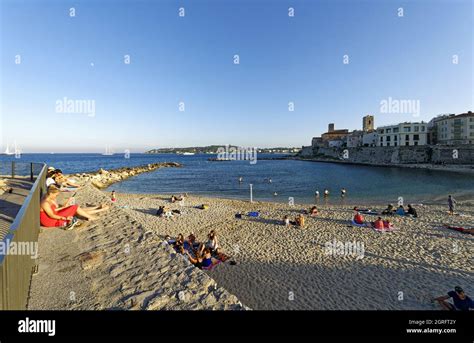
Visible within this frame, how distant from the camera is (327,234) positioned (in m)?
12.2

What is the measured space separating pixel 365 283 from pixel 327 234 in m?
4.97

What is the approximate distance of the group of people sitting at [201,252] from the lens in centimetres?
833

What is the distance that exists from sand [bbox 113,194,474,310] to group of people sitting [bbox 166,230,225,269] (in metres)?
0.45

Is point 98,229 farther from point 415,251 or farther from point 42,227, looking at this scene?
point 415,251

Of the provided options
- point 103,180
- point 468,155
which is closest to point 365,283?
point 103,180

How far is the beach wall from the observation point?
5834 cm

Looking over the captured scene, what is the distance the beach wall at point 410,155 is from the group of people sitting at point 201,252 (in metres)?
76.2

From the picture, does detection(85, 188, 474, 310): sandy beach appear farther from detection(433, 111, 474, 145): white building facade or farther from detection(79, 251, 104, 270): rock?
detection(433, 111, 474, 145): white building facade

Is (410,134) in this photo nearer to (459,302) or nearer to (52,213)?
(459,302)

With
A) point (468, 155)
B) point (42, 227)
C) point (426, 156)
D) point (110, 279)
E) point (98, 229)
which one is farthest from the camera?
point (426, 156)

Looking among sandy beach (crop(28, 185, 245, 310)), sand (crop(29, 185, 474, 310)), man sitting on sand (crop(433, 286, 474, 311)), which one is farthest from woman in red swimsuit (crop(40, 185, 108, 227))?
man sitting on sand (crop(433, 286, 474, 311))

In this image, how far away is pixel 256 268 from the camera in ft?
27.1

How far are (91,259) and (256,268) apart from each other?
532cm

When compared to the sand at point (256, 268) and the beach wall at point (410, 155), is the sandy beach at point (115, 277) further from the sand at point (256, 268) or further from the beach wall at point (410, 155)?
the beach wall at point (410, 155)
